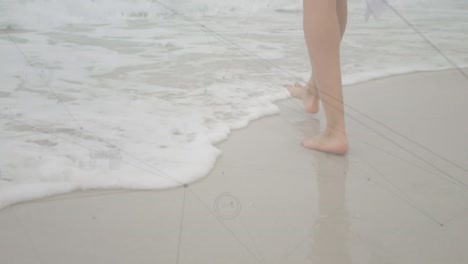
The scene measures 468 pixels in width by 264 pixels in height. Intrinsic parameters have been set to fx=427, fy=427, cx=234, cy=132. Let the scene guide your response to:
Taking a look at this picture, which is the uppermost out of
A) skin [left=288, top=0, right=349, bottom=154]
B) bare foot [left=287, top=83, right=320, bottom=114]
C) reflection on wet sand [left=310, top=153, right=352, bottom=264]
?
skin [left=288, top=0, right=349, bottom=154]

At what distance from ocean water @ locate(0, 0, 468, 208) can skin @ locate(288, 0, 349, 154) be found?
1.07 ft

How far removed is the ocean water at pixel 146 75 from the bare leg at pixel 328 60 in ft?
1.09

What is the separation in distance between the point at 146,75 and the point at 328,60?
98 cm

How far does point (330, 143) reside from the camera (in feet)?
4.13

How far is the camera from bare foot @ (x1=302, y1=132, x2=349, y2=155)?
4.07 ft

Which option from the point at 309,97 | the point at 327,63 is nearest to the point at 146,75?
the point at 309,97

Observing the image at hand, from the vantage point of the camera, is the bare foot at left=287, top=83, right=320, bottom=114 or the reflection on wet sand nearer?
the reflection on wet sand

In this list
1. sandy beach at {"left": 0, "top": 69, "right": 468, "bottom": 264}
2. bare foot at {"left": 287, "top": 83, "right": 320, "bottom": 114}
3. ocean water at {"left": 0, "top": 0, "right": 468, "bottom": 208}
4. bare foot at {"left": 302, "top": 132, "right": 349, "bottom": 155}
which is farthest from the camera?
bare foot at {"left": 287, "top": 83, "right": 320, "bottom": 114}

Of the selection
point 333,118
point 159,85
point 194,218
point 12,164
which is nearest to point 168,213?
point 194,218

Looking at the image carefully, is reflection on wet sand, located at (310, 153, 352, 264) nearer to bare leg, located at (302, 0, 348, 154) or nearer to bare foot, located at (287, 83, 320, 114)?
bare leg, located at (302, 0, 348, 154)

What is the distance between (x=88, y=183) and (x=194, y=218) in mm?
293

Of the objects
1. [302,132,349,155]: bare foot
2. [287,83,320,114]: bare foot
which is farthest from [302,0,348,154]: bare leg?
[287,83,320,114]: bare foot

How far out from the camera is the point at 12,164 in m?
1.06

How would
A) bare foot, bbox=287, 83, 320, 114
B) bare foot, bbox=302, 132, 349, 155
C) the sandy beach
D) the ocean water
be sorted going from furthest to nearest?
bare foot, bbox=287, 83, 320, 114, bare foot, bbox=302, 132, 349, 155, the ocean water, the sandy beach
